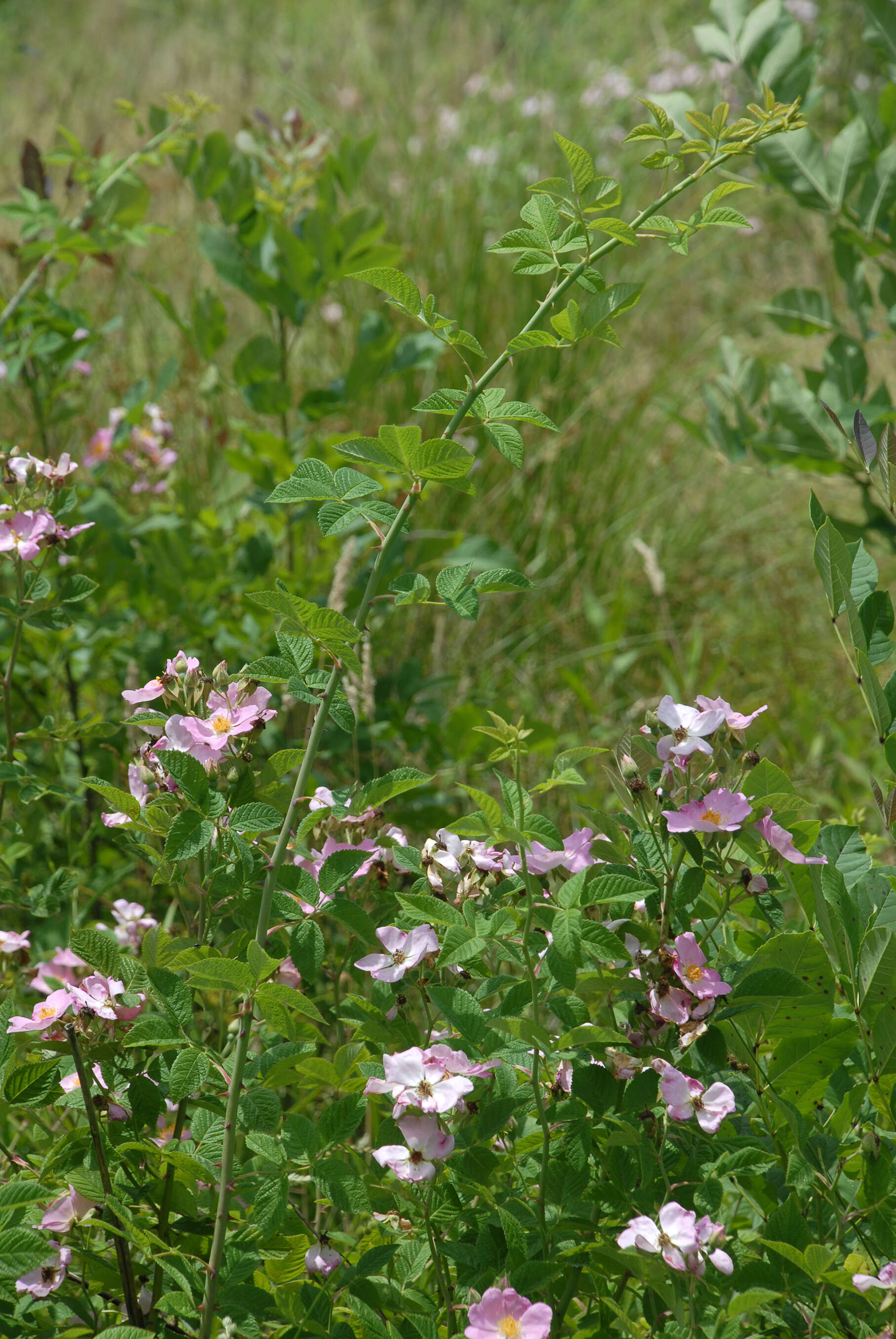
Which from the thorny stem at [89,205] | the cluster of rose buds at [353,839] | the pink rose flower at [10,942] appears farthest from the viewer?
the thorny stem at [89,205]

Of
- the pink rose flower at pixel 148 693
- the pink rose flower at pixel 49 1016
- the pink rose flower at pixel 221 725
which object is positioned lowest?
the pink rose flower at pixel 49 1016

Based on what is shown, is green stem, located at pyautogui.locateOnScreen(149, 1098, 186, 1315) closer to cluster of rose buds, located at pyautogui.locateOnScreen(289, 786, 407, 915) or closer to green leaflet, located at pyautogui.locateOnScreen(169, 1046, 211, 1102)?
green leaflet, located at pyautogui.locateOnScreen(169, 1046, 211, 1102)

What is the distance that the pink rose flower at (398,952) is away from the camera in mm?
899

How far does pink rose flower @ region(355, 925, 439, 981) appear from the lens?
90 cm

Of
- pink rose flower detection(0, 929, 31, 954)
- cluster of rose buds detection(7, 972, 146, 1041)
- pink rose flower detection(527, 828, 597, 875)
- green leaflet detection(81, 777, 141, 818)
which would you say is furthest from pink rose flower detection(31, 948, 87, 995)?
pink rose flower detection(527, 828, 597, 875)

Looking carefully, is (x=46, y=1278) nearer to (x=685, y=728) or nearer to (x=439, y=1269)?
(x=439, y=1269)

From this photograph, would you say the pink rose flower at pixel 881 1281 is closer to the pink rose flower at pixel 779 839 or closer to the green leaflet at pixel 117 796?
the pink rose flower at pixel 779 839

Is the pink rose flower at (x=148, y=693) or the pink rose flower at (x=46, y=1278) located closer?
the pink rose flower at (x=46, y=1278)

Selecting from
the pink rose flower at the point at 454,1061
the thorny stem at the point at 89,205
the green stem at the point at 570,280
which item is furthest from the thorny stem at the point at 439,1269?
the thorny stem at the point at 89,205

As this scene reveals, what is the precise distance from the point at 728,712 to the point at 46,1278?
68 cm

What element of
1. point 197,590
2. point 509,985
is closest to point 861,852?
point 509,985

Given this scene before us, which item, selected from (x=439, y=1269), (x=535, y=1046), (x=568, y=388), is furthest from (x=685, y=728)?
(x=568, y=388)

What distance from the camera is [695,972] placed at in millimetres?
860

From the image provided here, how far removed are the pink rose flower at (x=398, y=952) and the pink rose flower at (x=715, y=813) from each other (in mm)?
214
